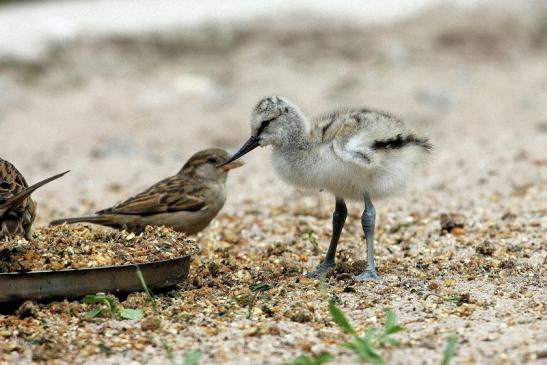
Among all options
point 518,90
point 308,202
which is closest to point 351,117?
point 308,202

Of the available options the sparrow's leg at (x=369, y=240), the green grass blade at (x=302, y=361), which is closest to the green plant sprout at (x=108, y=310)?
the green grass blade at (x=302, y=361)

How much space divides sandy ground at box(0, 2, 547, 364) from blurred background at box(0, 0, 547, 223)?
1.2 inches

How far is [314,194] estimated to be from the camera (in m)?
7.11

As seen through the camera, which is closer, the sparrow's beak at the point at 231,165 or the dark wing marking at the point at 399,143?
the dark wing marking at the point at 399,143

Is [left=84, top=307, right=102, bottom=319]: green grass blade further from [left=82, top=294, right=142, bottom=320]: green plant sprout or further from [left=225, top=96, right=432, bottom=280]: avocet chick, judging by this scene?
[left=225, top=96, right=432, bottom=280]: avocet chick

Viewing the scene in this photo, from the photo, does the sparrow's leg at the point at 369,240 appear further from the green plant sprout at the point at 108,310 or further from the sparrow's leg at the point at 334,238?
the green plant sprout at the point at 108,310

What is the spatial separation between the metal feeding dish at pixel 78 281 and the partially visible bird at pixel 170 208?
142 centimetres

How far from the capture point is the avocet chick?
570 cm

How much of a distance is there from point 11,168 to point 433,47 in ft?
31.2

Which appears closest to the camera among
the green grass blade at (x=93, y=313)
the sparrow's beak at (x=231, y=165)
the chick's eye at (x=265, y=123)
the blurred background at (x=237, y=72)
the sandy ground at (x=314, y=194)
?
the sandy ground at (x=314, y=194)

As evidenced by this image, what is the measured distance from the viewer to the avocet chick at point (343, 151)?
5703mm

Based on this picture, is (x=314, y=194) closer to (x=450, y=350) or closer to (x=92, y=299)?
(x=92, y=299)

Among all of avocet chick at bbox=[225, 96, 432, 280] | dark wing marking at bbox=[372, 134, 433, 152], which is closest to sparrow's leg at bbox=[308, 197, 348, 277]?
avocet chick at bbox=[225, 96, 432, 280]

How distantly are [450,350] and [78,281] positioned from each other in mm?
1862
